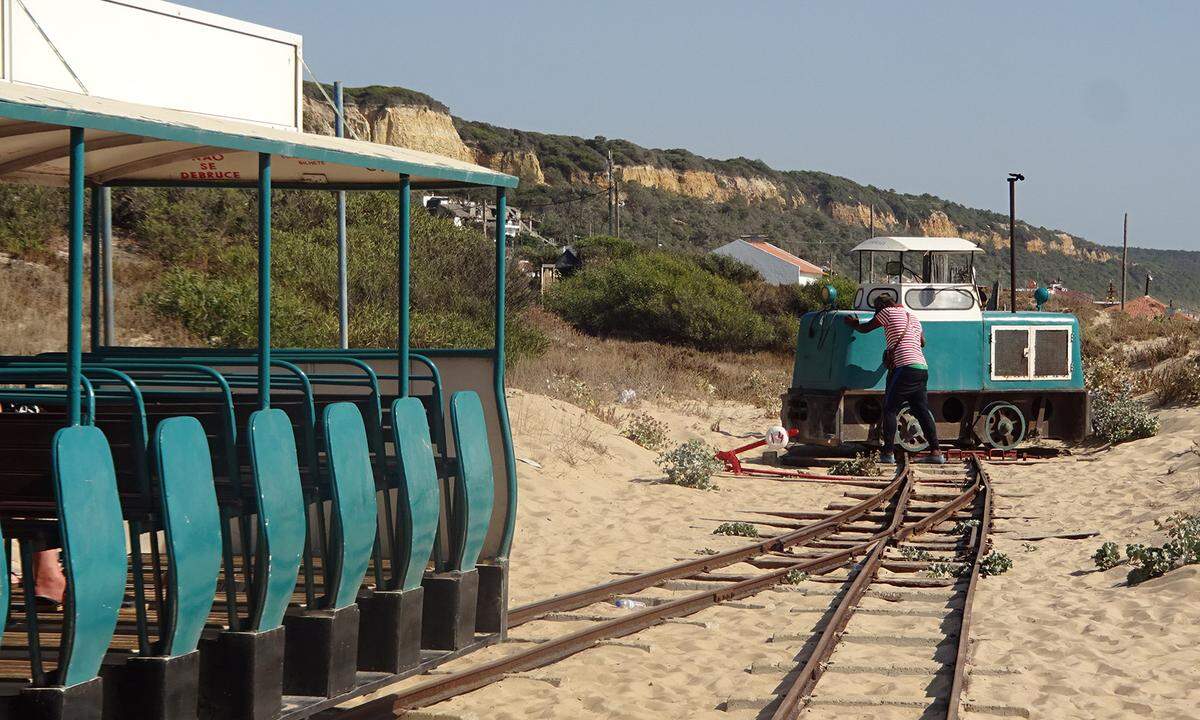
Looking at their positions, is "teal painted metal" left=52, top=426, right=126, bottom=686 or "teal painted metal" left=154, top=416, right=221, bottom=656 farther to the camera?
"teal painted metal" left=154, top=416, right=221, bottom=656

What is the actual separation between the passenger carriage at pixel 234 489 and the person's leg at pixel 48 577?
14 cm

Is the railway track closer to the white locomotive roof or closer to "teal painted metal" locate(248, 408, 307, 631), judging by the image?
"teal painted metal" locate(248, 408, 307, 631)

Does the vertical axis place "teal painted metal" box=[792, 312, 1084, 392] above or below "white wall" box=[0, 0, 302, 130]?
below

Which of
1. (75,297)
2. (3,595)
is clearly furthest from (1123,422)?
(3,595)

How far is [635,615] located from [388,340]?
1315 cm

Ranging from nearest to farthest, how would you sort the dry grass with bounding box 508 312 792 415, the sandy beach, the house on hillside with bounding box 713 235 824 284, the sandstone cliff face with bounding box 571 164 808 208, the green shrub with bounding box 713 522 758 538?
the sandy beach
the green shrub with bounding box 713 522 758 538
the dry grass with bounding box 508 312 792 415
the house on hillside with bounding box 713 235 824 284
the sandstone cliff face with bounding box 571 164 808 208

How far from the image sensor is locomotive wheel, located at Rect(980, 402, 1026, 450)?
2067 cm

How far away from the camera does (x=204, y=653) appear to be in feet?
17.1

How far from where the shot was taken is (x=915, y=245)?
2009 cm

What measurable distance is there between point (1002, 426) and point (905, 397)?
3703 millimetres

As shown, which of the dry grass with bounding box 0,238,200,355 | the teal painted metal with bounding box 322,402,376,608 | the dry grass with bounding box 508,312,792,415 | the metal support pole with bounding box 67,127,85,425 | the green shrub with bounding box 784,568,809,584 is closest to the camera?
the metal support pole with bounding box 67,127,85,425

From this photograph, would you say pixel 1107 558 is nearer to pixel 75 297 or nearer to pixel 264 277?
pixel 264 277

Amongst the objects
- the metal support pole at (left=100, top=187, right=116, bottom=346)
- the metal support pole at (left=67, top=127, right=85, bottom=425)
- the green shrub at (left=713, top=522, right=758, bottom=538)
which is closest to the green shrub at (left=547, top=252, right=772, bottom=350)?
the green shrub at (left=713, top=522, right=758, bottom=538)

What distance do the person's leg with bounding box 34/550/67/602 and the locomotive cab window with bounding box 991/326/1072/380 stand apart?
1589 centimetres
